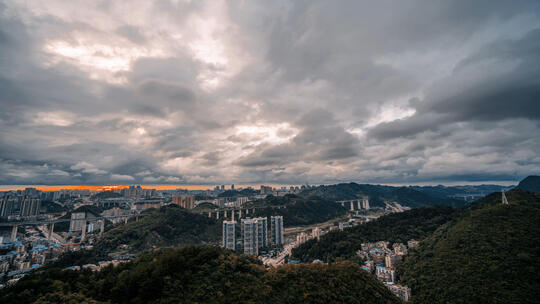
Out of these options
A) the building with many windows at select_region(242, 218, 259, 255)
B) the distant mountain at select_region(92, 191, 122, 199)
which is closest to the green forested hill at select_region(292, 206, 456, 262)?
the building with many windows at select_region(242, 218, 259, 255)

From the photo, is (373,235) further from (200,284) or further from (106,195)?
(106,195)

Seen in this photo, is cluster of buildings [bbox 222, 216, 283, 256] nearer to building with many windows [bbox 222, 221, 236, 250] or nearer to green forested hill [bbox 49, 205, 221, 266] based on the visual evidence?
building with many windows [bbox 222, 221, 236, 250]

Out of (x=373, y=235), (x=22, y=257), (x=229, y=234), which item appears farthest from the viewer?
(x=229, y=234)

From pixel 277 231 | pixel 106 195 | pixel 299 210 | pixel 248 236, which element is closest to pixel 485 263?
pixel 248 236

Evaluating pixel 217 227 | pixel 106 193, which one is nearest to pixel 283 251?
pixel 217 227

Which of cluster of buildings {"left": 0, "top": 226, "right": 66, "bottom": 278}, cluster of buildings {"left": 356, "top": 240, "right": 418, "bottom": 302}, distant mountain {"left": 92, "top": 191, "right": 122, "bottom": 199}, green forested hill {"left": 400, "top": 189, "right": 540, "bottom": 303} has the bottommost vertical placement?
cluster of buildings {"left": 0, "top": 226, "right": 66, "bottom": 278}

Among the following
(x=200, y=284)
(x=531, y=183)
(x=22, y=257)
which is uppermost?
(x=531, y=183)

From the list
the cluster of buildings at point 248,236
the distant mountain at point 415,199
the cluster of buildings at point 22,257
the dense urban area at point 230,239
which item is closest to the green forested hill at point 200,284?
the dense urban area at point 230,239
